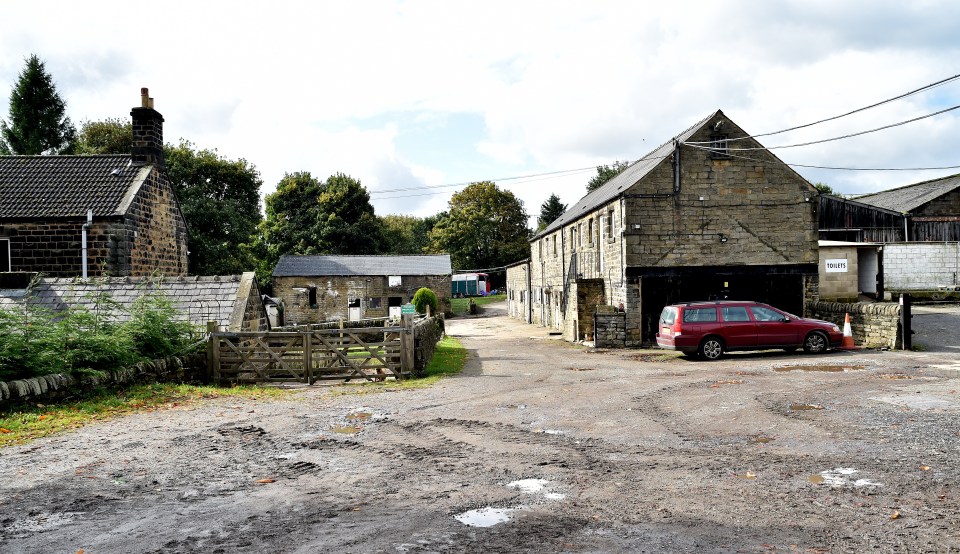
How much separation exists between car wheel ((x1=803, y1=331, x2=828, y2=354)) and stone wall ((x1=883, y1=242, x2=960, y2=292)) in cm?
1953

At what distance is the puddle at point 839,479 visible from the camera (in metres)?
6.23

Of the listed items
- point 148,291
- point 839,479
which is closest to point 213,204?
point 148,291

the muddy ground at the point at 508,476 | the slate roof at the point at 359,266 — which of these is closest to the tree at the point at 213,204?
the slate roof at the point at 359,266

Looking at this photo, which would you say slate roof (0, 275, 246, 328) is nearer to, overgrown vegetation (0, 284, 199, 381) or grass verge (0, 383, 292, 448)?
overgrown vegetation (0, 284, 199, 381)

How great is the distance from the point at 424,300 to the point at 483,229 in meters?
26.4

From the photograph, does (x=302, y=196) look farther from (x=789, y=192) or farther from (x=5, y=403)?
(x=5, y=403)

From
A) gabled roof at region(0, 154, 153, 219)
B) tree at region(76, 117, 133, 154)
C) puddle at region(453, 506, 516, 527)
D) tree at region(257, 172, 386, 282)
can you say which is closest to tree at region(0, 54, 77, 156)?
tree at region(76, 117, 133, 154)

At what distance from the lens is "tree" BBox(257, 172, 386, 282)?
58938 mm

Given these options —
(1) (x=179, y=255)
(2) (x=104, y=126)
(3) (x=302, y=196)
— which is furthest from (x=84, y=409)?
(3) (x=302, y=196)

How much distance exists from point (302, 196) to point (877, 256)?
47072mm

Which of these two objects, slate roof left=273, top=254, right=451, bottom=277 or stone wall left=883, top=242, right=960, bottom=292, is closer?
stone wall left=883, top=242, right=960, bottom=292

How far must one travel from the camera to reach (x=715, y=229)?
984 inches

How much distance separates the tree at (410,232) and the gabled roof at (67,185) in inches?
2293

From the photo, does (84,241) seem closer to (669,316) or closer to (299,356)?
(299,356)
